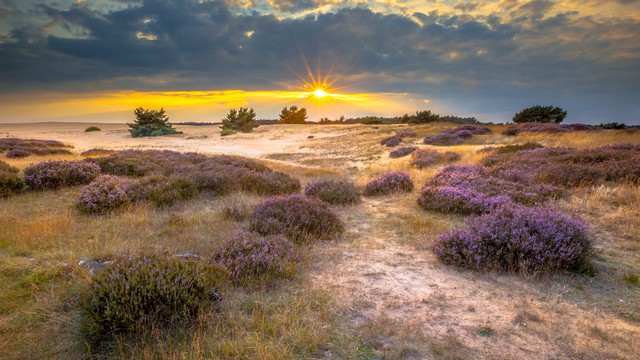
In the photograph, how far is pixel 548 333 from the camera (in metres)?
3.46

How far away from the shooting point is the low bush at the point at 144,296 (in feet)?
11.0

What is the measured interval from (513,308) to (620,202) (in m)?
6.13

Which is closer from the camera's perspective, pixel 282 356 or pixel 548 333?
Result: pixel 282 356

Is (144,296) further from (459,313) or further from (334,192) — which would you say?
(334,192)

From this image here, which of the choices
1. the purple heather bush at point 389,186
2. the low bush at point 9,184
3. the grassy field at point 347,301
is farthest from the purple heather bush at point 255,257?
the low bush at point 9,184

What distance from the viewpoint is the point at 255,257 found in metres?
4.74

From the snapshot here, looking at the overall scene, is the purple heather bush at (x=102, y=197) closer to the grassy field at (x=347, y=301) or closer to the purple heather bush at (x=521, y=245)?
the grassy field at (x=347, y=301)

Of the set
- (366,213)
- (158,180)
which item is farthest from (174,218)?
(366,213)

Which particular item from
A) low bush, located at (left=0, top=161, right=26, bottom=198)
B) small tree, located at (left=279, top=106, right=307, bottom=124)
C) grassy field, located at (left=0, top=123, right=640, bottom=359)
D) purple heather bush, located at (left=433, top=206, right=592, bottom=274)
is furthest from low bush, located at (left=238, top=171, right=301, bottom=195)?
small tree, located at (left=279, top=106, right=307, bottom=124)

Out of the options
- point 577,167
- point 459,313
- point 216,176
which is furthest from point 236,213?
point 577,167

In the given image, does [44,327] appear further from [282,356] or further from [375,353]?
[375,353]

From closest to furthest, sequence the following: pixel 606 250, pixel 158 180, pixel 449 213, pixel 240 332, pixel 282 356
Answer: pixel 282 356 < pixel 240 332 < pixel 606 250 < pixel 449 213 < pixel 158 180

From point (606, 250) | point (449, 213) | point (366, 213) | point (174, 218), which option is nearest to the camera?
point (606, 250)

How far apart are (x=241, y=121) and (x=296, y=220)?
50050 millimetres
